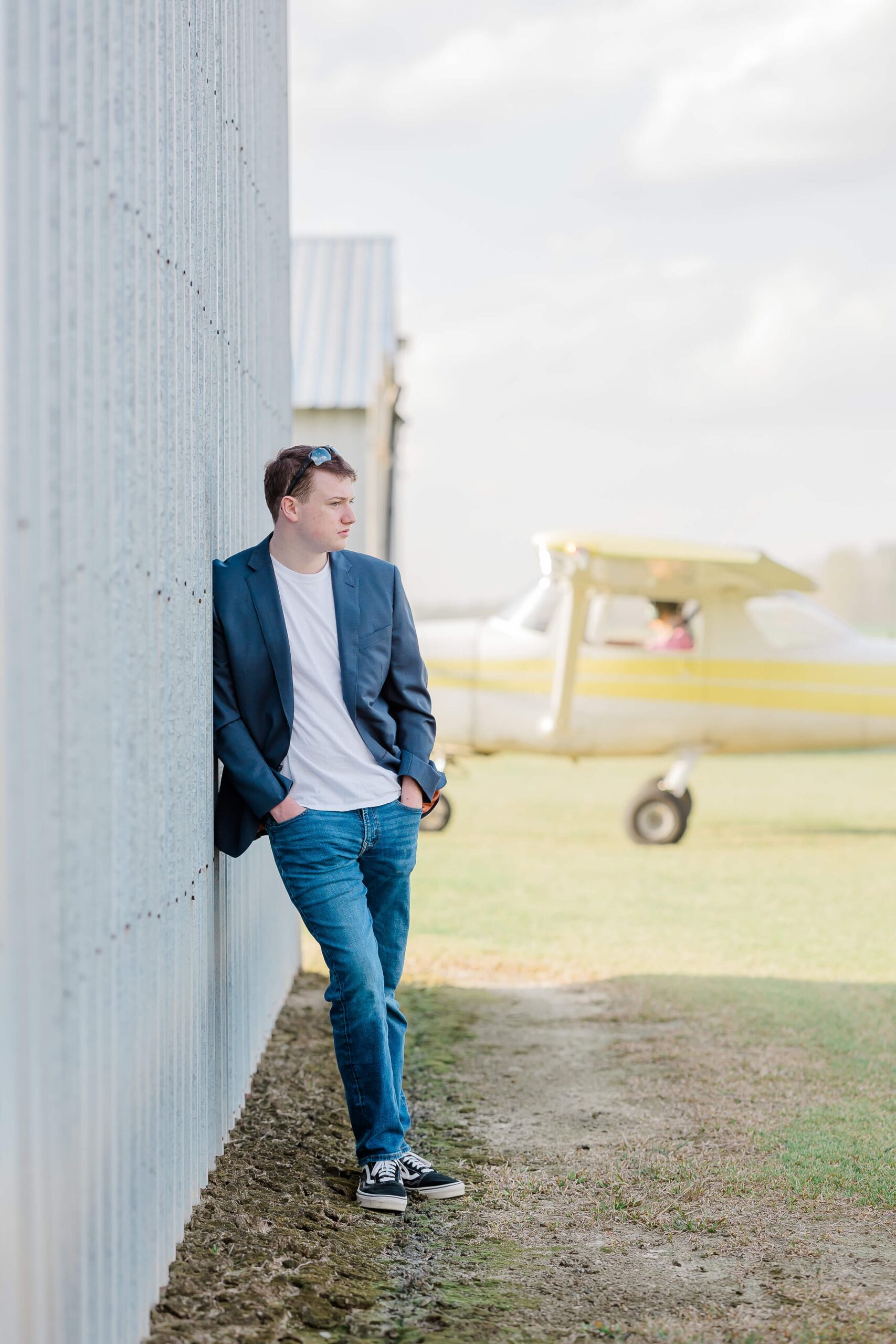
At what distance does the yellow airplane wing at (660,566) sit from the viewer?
463 inches

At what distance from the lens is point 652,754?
12641 millimetres

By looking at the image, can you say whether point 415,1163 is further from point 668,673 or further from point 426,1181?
point 668,673

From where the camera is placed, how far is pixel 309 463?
3.59 meters

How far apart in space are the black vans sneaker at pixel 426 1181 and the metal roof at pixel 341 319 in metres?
11.8

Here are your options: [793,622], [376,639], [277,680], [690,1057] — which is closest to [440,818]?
[793,622]

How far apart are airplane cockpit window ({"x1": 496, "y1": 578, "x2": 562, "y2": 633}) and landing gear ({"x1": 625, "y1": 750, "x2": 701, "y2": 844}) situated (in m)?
1.78

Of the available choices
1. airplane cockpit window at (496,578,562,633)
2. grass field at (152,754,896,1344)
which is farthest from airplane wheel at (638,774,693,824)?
grass field at (152,754,896,1344)

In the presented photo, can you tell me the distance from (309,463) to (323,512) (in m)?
0.14

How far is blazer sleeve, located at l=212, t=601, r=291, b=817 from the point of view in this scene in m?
3.46

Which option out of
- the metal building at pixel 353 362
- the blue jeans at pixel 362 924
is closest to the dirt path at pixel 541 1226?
the blue jeans at pixel 362 924

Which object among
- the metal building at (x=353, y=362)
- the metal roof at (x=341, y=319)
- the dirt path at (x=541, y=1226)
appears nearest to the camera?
the dirt path at (x=541, y=1226)

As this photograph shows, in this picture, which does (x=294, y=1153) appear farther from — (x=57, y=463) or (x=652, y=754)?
(x=652, y=754)

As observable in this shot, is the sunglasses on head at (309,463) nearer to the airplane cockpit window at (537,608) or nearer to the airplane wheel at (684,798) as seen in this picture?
the airplane wheel at (684,798)

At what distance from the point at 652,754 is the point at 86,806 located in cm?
1052
